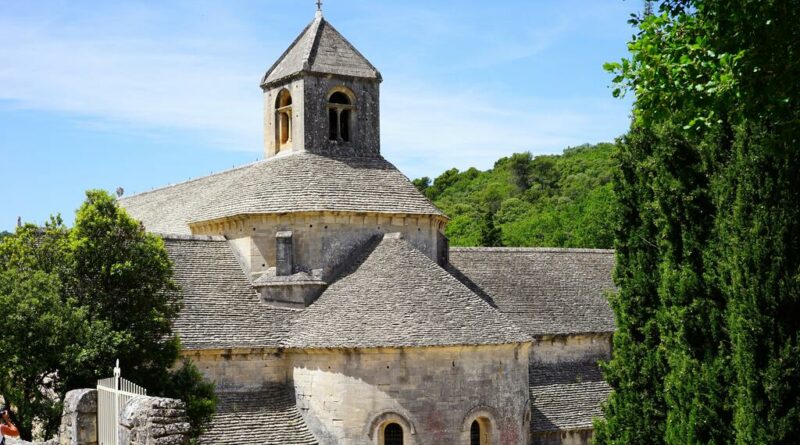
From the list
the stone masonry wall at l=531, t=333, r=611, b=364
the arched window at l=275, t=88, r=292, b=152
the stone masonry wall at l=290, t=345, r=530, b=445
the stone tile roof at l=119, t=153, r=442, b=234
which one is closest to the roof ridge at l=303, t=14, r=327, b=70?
the arched window at l=275, t=88, r=292, b=152

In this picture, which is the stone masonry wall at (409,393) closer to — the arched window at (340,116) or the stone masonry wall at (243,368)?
the stone masonry wall at (243,368)

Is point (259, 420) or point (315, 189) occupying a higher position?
point (315, 189)

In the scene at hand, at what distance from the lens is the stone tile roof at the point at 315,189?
28844 millimetres

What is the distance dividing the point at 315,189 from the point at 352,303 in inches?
164

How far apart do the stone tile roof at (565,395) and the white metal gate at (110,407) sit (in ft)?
48.8

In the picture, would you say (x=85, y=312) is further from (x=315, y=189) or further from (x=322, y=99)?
(x=322, y=99)

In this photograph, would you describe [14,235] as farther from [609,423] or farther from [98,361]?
[609,423]

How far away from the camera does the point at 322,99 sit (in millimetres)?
31172

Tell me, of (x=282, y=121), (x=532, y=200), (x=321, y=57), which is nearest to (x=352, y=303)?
(x=282, y=121)

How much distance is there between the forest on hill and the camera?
60.0 m

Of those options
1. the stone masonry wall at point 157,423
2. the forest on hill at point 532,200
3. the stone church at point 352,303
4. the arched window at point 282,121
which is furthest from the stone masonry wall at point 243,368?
the forest on hill at point 532,200

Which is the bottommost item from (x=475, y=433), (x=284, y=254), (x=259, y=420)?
(x=475, y=433)

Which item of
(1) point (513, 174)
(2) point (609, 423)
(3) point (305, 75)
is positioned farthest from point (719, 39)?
(1) point (513, 174)

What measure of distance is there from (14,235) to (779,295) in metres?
15.4
